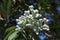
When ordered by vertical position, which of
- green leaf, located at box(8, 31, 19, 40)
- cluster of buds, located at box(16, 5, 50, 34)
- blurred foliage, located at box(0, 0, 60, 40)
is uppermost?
blurred foliage, located at box(0, 0, 60, 40)

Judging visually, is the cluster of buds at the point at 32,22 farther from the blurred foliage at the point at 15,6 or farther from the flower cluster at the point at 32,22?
the blurred foliage at the point at 15,6

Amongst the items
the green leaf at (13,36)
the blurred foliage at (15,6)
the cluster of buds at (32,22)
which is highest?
the blurred foliage at (15,6)

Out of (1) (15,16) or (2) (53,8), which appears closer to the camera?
(1) (15,16)

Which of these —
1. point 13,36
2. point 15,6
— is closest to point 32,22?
point 13,36

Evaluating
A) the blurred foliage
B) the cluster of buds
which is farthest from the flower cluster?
the blurred foliage

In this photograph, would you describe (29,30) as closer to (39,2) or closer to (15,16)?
(15,16)

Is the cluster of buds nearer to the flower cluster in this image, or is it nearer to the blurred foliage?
the flower cluster

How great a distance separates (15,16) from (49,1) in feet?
2.56

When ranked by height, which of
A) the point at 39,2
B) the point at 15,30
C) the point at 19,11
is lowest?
the point at 15,30

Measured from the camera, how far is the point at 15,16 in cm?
302

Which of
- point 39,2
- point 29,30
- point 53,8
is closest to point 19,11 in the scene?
point 39,2

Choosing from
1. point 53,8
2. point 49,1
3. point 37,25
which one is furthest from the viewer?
point 53,8

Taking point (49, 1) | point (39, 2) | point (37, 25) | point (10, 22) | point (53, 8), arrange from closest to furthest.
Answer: point (37, 25) → point (10, 22) → point (39, 2) → point (49, 1) → point (53, 8)

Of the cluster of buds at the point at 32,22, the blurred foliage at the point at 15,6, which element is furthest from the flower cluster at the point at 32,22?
the blurred foliage at the point at 15,6
